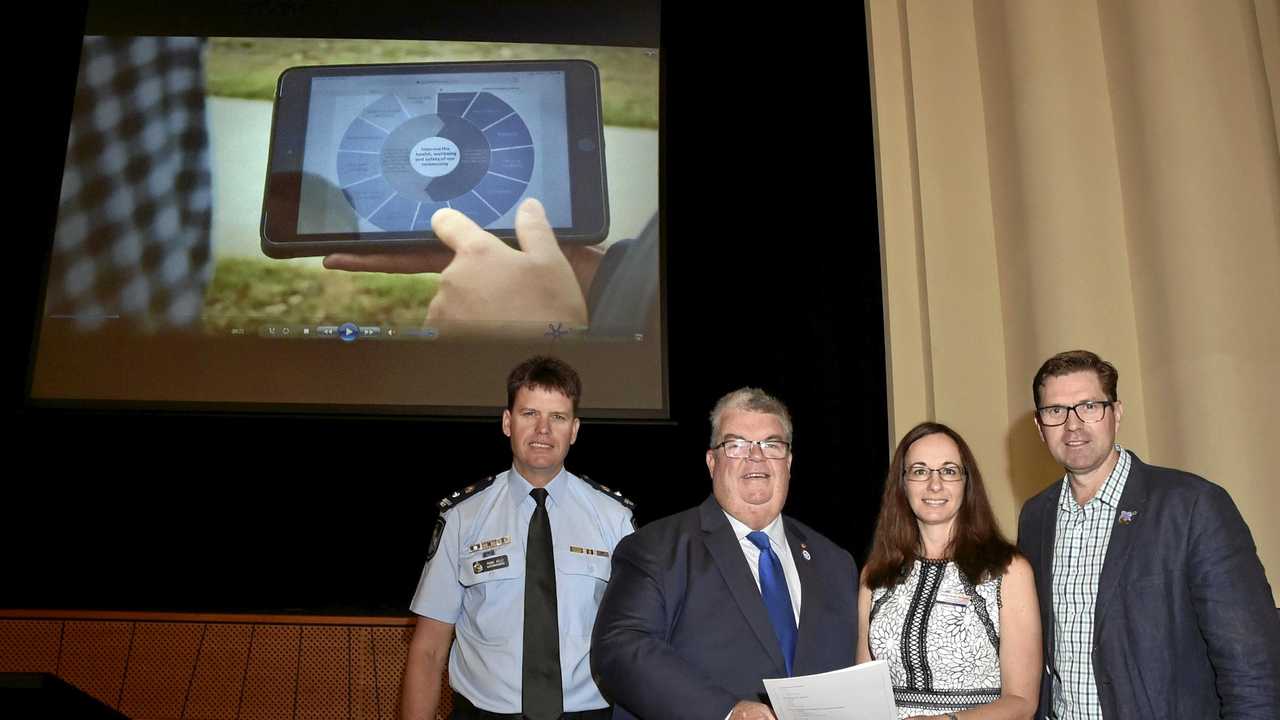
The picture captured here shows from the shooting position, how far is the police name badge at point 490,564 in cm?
259

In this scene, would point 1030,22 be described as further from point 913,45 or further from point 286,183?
point 286,183

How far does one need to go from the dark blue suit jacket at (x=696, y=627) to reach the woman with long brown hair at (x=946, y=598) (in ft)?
0.41

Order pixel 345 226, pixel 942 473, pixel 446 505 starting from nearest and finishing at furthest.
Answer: pixel 942 473 < pixel 446 505 < pixel 345 226

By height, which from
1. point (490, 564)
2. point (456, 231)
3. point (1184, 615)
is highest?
point (456, 231)

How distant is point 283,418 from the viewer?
4.66m

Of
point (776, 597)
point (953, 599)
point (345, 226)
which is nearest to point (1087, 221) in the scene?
point (953, 599)

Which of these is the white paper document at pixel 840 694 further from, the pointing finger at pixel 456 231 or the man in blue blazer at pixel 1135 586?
the pointing finger at pixel 456 231

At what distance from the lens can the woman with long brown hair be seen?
2121 millimetres

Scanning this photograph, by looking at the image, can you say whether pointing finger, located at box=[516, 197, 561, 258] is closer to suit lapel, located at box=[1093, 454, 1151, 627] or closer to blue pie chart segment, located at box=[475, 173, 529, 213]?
blue pie chart segment, located at box=[475, 173, 529, 213]

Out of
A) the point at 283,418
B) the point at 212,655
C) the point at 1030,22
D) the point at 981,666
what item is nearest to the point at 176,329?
the point at 283,418

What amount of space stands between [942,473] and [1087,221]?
2.52 meters

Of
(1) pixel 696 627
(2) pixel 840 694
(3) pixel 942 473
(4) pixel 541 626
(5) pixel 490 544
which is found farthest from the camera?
(5) pixel 490 544

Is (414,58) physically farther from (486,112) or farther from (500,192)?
(500,192)

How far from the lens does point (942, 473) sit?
7.47ft
